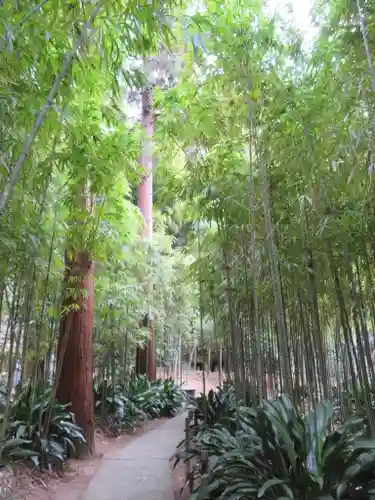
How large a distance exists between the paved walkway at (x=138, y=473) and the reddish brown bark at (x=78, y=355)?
1.52 feet

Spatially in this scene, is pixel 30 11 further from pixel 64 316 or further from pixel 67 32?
pixel 64 316

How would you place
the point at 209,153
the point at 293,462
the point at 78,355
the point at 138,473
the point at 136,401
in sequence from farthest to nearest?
1. the point at 136,401
2. the point at 78,355
3. the point at 138,473
4. the point at 209,153
5. the point at 293,462

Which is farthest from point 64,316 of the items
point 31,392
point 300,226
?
point 300,226

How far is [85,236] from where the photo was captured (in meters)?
3.55

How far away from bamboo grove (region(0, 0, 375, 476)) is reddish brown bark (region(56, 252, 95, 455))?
0.7 inches

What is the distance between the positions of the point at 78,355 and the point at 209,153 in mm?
2415

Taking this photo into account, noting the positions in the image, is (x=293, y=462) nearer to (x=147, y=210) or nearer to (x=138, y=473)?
(x=138, y=473)

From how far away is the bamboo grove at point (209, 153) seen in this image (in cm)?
189

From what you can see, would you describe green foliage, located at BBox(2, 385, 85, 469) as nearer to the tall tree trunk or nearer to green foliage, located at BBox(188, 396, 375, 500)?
green foliage, located at BBox(188, 396, 375, 500)

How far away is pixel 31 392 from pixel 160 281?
13.1 ft

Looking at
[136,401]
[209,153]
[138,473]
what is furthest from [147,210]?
[138,473]

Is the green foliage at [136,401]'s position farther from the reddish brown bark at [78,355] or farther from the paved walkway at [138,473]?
the reddish brown bark at [78,355]

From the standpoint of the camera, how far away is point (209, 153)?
3.39 meters

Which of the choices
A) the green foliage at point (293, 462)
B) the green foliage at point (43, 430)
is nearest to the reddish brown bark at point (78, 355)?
the green foliage at point (43, 430)
